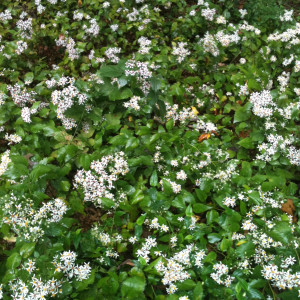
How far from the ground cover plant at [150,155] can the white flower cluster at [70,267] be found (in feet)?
0.05

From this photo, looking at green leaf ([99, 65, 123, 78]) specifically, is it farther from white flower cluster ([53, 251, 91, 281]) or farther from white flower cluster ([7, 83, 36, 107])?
white flower cluster ([53, 251, 91, 281])

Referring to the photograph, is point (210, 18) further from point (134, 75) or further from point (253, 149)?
point (253, 149)

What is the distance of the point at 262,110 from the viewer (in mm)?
3564

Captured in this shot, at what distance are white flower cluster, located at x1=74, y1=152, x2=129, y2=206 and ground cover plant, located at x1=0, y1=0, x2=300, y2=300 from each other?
0.02 metres

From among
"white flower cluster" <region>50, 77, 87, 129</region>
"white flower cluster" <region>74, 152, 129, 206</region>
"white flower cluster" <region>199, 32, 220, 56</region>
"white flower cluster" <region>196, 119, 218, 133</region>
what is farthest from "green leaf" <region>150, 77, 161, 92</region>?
"white flower cluster" <region>199, 32, 220, 56</region>

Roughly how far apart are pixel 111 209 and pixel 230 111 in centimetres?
235

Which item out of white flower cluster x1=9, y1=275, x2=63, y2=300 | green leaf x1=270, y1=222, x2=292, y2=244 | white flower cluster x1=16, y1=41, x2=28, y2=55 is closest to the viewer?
white flower cluster x1=9, y1=275, x2=63, y2=300

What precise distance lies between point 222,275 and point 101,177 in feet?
5.02

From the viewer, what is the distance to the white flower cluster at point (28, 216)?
263 centimetres

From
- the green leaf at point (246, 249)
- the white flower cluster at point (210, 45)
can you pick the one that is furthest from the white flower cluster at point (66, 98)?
the green leaf at point (246, 249)

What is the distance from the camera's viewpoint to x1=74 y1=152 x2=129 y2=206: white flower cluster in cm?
300

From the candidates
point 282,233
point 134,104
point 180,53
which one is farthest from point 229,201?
point 180,53

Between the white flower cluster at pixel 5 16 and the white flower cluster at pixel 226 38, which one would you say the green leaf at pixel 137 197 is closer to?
the white flower cluster at pixel 226 38

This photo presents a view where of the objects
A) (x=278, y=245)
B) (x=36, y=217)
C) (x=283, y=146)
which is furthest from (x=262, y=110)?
(x=36, y=217)
